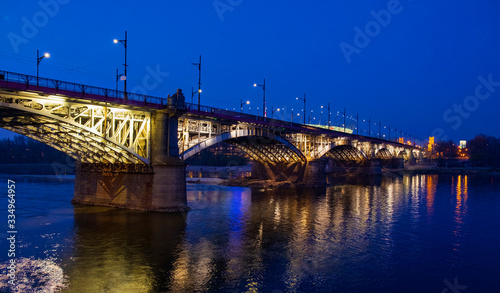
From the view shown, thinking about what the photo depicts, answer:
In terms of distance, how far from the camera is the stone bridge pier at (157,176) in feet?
123

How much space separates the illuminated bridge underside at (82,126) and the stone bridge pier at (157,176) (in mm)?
870

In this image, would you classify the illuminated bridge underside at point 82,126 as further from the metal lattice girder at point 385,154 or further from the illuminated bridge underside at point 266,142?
the metal lattice girder at point 385,154

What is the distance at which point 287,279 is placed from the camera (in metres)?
19.7

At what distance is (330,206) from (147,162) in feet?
74.3

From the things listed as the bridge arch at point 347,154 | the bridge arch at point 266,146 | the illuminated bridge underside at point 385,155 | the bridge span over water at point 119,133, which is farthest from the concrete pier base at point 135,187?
the illuminated bridge underside at point 385,155

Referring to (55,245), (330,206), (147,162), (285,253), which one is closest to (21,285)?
(55,245)

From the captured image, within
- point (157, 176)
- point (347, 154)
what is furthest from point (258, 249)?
point (347, 154)

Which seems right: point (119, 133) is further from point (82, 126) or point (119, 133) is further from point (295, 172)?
point (295, 172)

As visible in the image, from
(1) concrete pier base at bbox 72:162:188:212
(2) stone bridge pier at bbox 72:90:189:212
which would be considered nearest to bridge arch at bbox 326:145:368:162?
(2) stone bridge pier at bbox 72:90:189:212

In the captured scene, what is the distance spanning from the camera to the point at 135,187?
3950 cm

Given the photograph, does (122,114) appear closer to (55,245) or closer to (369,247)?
(55,245)

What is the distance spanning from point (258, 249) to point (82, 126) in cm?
1764
